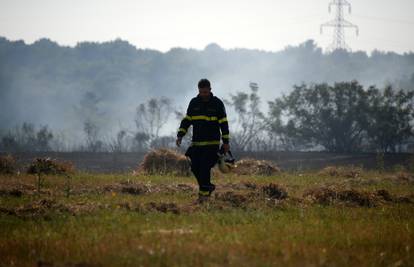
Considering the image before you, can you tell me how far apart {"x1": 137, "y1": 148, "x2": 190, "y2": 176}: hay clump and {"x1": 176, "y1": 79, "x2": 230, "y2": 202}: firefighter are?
26.3 ft

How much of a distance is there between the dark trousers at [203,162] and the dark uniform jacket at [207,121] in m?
0.11

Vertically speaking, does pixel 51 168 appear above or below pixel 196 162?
below

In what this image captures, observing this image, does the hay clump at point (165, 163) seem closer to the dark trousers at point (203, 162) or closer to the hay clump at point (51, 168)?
the hay clump at point (51, 168)

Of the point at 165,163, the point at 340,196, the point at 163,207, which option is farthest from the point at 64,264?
the point at 165,163

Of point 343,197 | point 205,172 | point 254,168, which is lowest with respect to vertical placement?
point 343,197

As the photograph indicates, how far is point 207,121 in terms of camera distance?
11688mm

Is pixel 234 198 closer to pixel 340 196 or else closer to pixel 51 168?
pixel 340 196

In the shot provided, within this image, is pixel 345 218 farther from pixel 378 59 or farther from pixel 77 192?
pixel 378 59

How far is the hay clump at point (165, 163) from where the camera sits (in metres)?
20.3

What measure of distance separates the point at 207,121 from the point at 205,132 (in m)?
0.21

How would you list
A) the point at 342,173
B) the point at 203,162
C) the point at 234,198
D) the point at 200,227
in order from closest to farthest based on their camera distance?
the point at 200,227 → the point at 234,198 → the point at 203,162 → the point at 342,173

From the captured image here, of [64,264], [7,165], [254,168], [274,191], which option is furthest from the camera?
[254,168]

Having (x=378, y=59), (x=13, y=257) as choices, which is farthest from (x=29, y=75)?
(x=13, y=257)

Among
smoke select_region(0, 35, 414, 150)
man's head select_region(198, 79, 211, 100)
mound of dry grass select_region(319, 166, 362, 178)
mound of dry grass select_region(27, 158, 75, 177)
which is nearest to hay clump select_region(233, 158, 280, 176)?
mound of dry grass select_region(319, 166, 362, 178)
